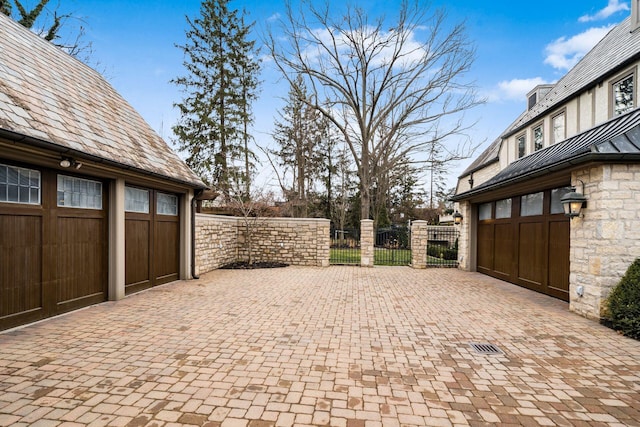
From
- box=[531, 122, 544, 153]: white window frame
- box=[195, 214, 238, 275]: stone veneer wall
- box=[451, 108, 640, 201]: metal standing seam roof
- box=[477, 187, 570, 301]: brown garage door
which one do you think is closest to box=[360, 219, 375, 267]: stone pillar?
box=[477, 187, 570, 301]: brown garage door

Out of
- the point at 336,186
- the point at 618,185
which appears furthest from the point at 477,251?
the point at 336,186

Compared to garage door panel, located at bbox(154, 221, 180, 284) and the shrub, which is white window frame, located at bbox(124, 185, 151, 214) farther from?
the shrub

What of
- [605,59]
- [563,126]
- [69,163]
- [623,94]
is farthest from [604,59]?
[69,163]

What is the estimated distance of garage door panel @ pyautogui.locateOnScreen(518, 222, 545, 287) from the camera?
23.8 ft

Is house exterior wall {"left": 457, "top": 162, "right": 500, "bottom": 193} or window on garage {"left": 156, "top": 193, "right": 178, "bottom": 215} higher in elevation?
house exterior wall {"left": 457, "top": 162, "right": 500, "bottom": 193}

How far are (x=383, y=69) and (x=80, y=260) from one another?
1374 cm

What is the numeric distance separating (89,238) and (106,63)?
12.9 m

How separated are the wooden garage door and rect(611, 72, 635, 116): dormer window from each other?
1087 cm

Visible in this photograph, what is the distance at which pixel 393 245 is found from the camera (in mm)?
13961

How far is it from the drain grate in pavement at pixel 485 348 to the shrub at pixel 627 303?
7.02 feet

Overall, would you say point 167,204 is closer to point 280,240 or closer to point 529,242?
point 280,240

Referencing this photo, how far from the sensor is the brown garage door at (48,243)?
14.3 feet

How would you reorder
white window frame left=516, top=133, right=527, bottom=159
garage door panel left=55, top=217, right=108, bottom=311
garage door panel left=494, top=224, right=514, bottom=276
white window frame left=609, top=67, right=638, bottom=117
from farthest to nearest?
1. white window frame left=516, top=133, right=527, bottom=159
2. garage door panel left=494, top=224, right=514, bottom=276
3. white window frame left=609, top=67, right=638, bottom=117
4. garage door panel left=55, top=217, right=108, bottom=311

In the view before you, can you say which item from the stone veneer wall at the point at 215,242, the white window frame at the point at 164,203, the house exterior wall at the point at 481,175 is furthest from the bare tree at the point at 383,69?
the white window frame at the point at 164,203
